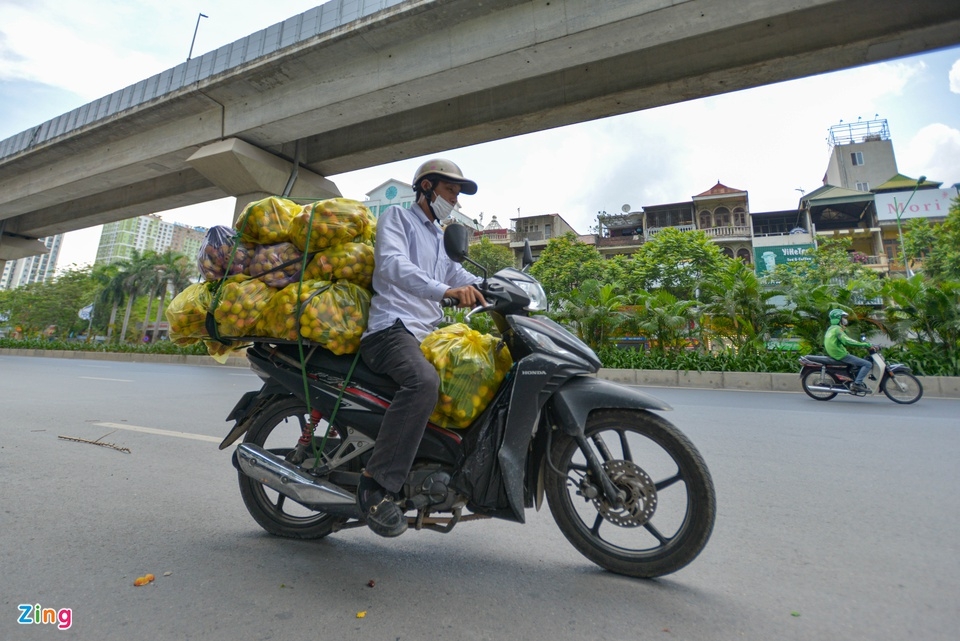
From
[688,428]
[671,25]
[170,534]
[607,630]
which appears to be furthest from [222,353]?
[671,25]

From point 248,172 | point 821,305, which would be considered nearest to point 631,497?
point 248,172

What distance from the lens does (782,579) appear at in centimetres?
186

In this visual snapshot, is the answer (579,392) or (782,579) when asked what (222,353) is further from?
(782,579)

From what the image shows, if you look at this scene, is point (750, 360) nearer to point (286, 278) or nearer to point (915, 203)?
point (286, 278)

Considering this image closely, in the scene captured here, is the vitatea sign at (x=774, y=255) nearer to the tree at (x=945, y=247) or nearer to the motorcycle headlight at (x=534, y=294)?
the tree at (x=945, y=247)

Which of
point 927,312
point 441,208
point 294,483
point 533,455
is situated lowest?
point 294,483

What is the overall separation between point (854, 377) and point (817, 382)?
1.75 ft

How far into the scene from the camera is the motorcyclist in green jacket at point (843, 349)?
26.7 feet

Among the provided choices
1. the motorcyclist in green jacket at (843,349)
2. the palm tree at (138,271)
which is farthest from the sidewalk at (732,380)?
the palm tree at (138,271)

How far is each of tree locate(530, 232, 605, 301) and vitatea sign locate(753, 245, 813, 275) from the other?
1211 cm

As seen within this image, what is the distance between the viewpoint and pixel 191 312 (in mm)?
2223

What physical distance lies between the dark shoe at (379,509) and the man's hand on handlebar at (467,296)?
2.54 ft

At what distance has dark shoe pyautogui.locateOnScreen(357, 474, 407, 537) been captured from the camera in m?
1.78

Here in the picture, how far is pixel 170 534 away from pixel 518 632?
5.68 ft
